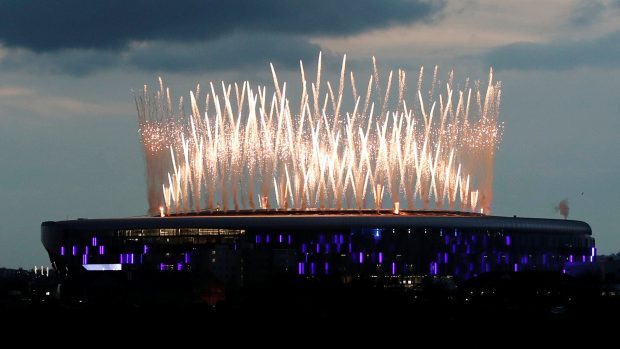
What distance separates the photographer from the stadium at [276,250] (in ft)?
585

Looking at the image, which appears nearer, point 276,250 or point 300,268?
point 276,250

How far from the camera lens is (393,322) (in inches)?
5290

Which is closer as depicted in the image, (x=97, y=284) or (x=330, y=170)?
(x=330, y=170)

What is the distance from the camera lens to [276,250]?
18038cm

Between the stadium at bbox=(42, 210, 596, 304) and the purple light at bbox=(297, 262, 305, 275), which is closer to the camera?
the stadium at bbox=(42, 210, 596, 304)

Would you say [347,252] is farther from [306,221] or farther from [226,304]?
[226,304]

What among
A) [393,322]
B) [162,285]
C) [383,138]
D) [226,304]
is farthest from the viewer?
[162,285]

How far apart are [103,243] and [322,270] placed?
77.4ft

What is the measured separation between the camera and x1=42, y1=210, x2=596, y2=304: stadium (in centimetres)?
17825

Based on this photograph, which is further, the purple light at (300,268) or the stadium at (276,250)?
the purple light at (300,268)

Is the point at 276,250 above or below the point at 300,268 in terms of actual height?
above

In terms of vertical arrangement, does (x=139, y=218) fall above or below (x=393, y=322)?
above

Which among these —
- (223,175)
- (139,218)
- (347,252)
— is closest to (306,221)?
(347,252)

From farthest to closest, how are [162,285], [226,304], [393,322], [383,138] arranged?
[162,285]
[226,304]
[383,138]
[393,322]
